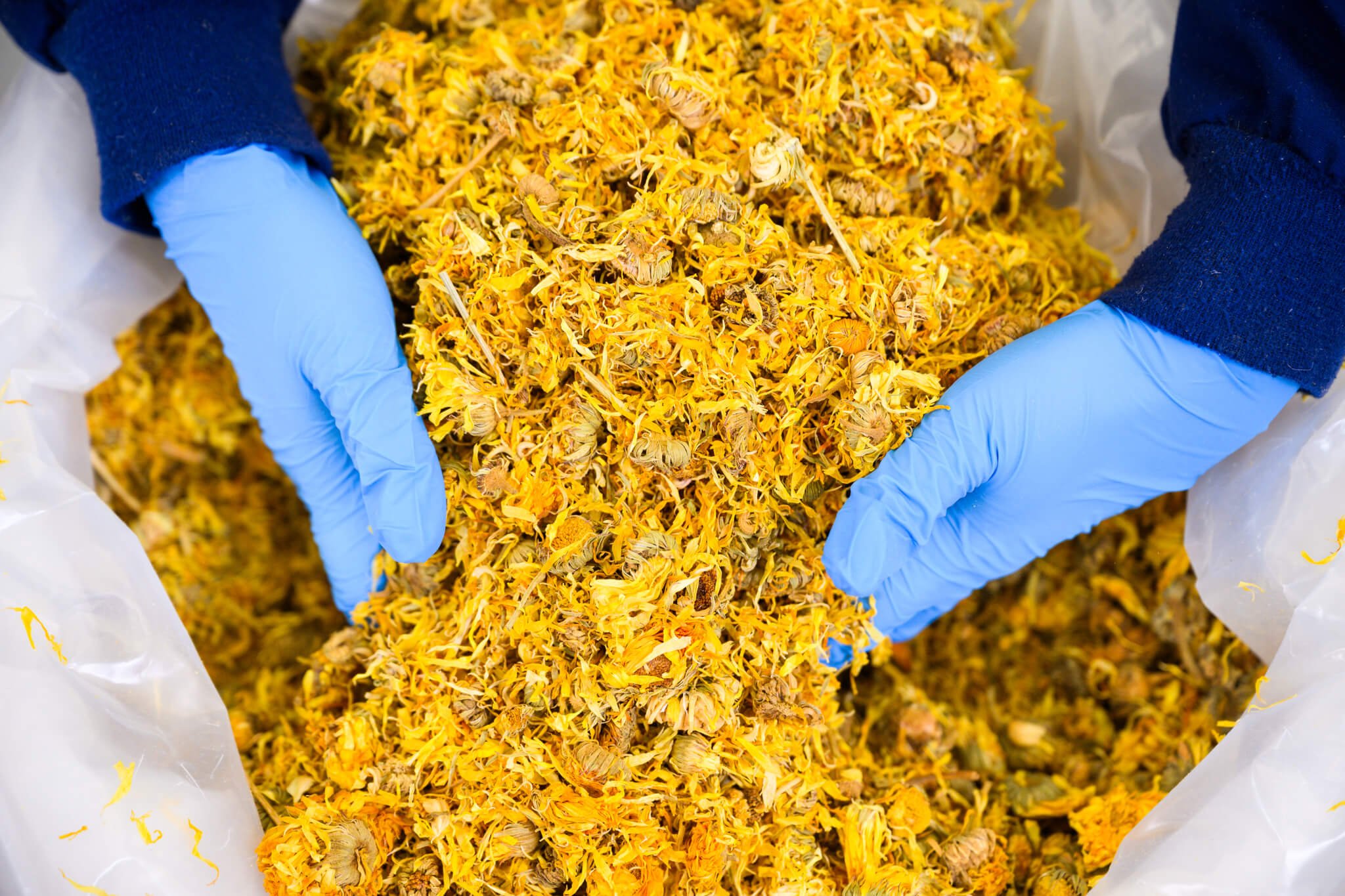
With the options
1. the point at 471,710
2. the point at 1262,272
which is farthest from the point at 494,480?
the point at 1262,272

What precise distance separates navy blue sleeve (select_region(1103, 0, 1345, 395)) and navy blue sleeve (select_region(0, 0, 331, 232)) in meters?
1.61

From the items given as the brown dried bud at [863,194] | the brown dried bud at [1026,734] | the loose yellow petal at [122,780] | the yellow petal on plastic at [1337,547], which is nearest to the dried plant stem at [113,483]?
the loose yellow petal at [122,780]

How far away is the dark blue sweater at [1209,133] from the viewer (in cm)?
148

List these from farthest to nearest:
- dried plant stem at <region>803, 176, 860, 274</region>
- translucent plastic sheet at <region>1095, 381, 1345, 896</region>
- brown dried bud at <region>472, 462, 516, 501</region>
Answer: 1. dried plant stem at <region>803, 176, 860, 274</region>
2. brown dried bud at <region>472, 462, 516, 501</region>
3. translucent plastic sheet at <region>1095, 381, 1345, 896</region>

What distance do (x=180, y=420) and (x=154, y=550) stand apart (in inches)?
11.9

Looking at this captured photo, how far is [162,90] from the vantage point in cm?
163

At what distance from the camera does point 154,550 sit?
197 centimetres

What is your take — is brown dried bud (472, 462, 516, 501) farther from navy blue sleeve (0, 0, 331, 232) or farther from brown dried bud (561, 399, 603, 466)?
navy blue sleeve (0, 0, 331, 232)

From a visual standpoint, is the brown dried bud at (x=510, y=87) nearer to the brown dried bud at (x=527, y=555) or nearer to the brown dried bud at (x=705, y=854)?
the brown dried bud at (x=527, y=555)

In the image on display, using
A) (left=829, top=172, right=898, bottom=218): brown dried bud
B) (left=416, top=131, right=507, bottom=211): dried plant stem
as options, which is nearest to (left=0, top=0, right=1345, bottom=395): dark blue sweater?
(left=416, top=131, right=507, bottom=211): dried plant stem

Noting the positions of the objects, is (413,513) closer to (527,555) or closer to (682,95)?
(527,555)

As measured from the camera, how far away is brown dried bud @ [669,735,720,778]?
1389 millimetres

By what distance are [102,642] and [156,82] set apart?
39.5 inches

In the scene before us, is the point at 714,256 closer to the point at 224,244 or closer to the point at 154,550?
the point at 224,244
